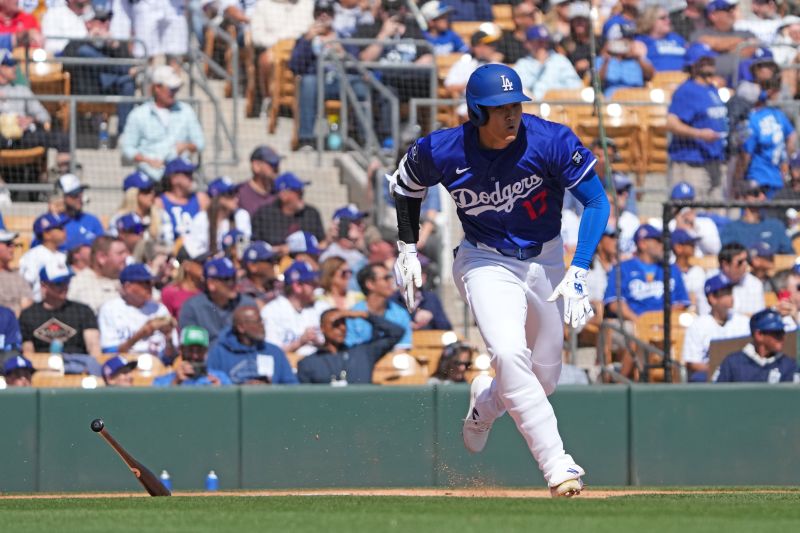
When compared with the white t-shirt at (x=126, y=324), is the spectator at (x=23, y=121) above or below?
above

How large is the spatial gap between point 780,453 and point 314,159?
531 cm

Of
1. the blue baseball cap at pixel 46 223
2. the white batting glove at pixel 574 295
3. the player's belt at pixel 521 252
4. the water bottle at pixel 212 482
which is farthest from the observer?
the blue baseball cap at pixel 46 223

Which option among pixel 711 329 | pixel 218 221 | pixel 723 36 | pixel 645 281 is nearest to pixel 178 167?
pixel 218 221

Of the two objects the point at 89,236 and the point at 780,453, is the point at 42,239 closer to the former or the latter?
the point at 89,236

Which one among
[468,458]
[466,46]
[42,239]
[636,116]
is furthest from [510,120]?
[466,46]

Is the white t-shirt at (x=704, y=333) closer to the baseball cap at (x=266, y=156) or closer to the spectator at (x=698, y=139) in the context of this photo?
the spectator at (x=698, y=139)

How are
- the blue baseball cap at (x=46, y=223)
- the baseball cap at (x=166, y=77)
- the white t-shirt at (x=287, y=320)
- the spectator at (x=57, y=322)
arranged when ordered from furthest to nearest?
the baseball cap at (x=166, y=77), the blue baseball cap at (x=46, y=223), the white t-shirt at (x=287, y=320), the spectator at (x=57, y=322)

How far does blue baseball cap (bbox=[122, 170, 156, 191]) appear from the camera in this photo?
40.2 feet

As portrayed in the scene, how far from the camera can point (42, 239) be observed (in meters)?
11.6

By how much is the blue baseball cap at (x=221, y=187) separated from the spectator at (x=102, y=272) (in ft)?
3.48

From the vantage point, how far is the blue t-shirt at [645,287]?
1195 centimetres

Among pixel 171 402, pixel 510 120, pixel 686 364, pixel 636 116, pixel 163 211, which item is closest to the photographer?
pixel 510 120

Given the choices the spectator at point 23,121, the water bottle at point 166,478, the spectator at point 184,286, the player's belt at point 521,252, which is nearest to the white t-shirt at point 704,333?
the spectator at point 184,286

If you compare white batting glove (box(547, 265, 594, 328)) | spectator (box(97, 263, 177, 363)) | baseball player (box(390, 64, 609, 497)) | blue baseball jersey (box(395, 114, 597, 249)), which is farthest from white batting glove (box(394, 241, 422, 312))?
spectator (box(97, 263, 177, 363))
